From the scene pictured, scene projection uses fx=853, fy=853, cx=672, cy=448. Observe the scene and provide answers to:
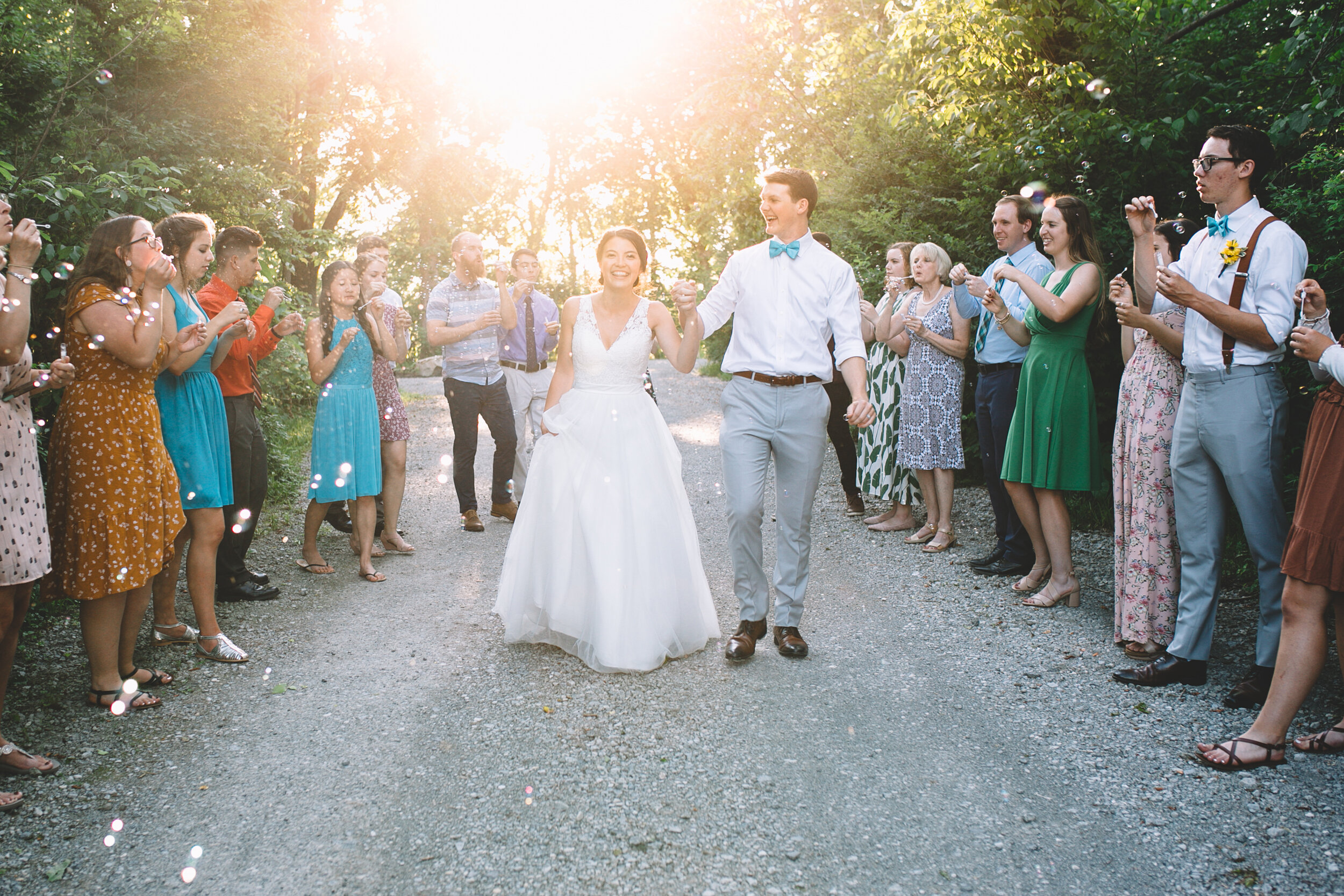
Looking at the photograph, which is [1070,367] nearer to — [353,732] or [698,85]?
[353,732]

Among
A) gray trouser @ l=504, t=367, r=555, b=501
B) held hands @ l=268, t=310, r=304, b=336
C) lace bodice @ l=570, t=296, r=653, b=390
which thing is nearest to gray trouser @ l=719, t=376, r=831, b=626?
lace bodice @ l=570, t=296, r=653, b=390

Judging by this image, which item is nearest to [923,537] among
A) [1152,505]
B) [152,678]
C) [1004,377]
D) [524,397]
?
[1004,377]

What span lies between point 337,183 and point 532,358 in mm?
14722

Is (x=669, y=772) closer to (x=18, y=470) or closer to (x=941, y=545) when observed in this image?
(x=18, y=470)

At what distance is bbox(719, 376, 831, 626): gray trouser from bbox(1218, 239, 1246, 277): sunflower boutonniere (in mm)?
1836

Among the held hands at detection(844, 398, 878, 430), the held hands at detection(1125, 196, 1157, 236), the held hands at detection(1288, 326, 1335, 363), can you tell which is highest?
the held hands at detection(1125, 196, 1157, 236)

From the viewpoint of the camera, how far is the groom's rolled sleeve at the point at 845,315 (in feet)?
14.7

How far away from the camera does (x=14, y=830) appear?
2.83 meters

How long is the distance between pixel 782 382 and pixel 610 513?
1.12 meters

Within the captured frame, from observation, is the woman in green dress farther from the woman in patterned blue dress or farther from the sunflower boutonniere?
the sunflower boutonniere

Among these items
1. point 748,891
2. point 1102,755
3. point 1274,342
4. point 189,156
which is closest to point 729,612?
point 1102,755

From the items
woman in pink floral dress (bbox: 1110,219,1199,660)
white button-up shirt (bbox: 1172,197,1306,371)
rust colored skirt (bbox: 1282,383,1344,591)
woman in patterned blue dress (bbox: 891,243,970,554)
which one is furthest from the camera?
woman in patterned blue dress (bbox: 891,243,970,554)

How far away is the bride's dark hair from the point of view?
15.4 ft

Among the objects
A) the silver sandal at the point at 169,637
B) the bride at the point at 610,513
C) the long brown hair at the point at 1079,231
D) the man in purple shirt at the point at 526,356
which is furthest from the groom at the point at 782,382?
the man in purple shirt at the point at 526,356
